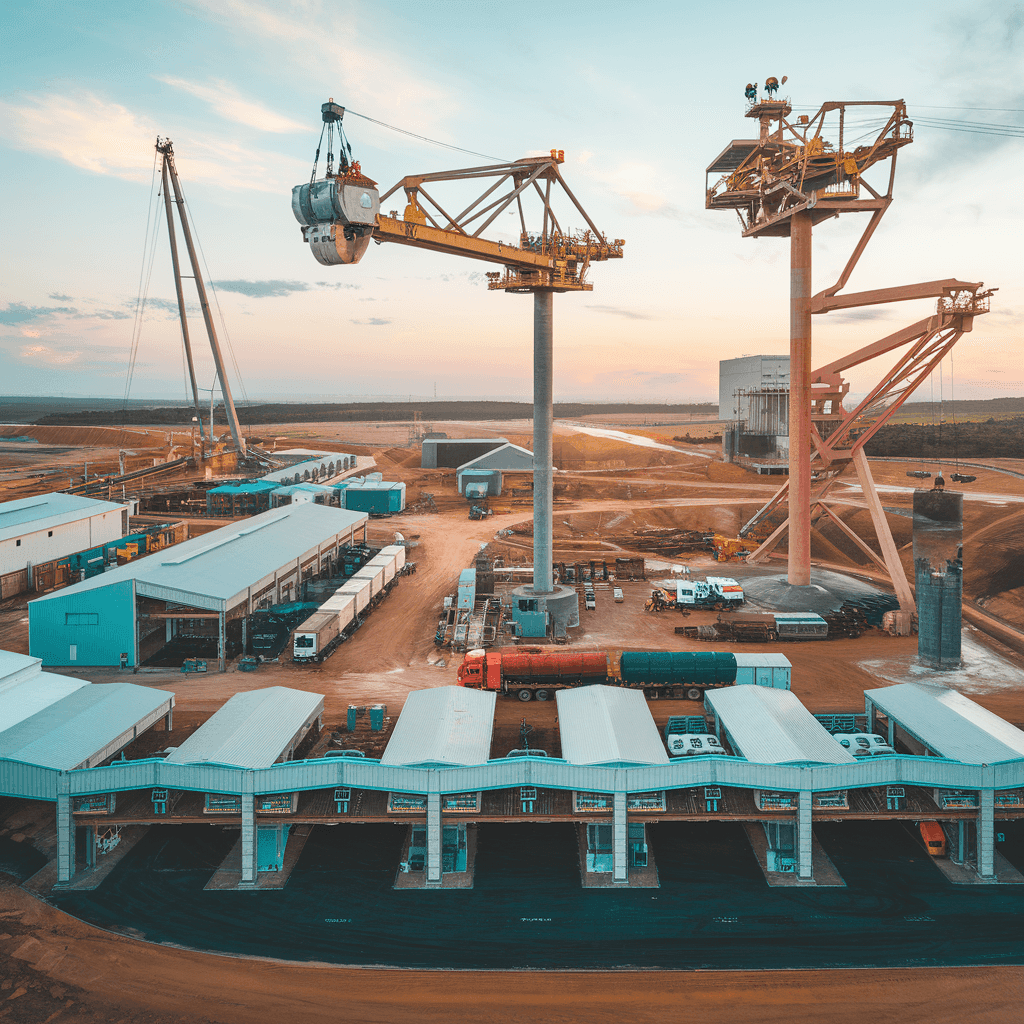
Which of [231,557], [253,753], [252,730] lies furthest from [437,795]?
[231,557]

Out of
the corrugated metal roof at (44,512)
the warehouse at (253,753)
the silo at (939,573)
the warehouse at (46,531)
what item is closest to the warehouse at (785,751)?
the warehouse at (253,753)

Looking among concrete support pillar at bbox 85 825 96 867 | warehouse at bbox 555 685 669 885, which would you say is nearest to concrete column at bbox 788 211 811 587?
warehouse at bbox 555 685 669 885

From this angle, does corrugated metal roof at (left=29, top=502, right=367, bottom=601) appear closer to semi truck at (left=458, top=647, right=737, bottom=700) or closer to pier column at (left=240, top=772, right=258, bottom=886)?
semi truck at (left=458, top=647, right=737, bottom=700)

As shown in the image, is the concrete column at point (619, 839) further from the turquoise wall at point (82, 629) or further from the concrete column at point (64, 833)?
the turquoise wall at point (82, 629)

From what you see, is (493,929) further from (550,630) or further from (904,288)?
(904,288)

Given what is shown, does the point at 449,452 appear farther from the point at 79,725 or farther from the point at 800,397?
the point at 79,725

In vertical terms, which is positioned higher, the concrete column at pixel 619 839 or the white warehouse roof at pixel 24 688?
the white warehouse roof at pixel 24 688
